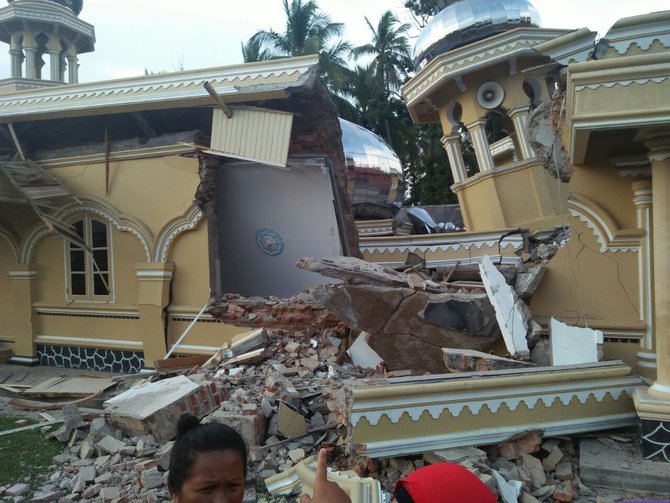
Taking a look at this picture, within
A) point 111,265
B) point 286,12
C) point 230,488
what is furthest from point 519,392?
point 286,12

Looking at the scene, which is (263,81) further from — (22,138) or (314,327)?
(22,138)

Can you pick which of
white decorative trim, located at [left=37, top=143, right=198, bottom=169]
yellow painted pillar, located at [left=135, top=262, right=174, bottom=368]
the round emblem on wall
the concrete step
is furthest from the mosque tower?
the concrete step

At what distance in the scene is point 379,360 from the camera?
6.76m

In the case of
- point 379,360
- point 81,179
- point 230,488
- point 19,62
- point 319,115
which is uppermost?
point 19,62

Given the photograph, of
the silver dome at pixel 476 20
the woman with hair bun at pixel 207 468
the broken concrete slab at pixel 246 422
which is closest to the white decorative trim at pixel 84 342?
the broken concrete slab at pixel 246 422

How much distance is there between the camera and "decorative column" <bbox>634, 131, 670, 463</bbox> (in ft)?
14.6

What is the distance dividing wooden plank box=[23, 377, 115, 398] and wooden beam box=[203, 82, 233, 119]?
4.38 m

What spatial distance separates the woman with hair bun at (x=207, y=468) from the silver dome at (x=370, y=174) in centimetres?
1362

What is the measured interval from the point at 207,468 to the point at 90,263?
9.31 metres

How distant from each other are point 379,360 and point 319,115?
13.9 feet

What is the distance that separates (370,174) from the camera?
51.1ft

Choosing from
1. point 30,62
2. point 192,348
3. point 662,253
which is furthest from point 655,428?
point 30,62

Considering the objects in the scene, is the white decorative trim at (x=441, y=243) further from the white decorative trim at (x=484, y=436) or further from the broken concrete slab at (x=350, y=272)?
the white decorative trim at (x=484, y=436)

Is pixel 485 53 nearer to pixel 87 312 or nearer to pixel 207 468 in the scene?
pixel 87 312
